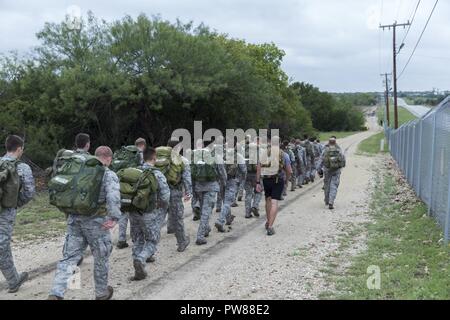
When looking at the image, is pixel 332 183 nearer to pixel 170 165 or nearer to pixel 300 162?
pixel 300 162

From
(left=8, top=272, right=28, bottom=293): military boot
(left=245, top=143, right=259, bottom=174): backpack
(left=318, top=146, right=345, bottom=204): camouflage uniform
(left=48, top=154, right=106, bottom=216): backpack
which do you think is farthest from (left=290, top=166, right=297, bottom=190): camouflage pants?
(left=48, top=154, right=106, bottom=216): backpack

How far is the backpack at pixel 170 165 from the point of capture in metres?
8.92

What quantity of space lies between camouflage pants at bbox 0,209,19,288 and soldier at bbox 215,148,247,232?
4.63m

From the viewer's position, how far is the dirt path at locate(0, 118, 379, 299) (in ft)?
22.0

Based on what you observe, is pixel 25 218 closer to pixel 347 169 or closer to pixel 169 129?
pixel 169 129

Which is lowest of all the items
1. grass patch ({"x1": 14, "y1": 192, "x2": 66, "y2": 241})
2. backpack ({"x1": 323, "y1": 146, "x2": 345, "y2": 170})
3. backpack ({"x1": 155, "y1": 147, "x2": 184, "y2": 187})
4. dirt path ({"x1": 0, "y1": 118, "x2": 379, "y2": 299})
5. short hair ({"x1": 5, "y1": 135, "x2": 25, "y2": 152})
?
grass patch ({"x1": 14, "y1": 192, "x2": 66, "y2": 241})

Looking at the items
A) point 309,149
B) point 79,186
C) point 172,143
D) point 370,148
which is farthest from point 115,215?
point 370,148

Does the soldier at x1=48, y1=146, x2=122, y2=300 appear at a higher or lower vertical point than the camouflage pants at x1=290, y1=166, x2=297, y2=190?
higher

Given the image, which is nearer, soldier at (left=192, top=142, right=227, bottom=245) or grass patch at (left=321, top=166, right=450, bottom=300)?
grass patch at (left=321, top=166, right=450, bottom=300)

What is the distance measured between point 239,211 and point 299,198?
335 cm

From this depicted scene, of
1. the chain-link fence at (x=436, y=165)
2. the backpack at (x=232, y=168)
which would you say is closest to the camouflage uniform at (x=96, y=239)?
the backpack at (x=232, y=168)

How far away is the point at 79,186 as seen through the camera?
5953 millimetres

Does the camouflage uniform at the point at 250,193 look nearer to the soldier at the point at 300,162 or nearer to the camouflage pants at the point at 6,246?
the soldier at the point at 300,162

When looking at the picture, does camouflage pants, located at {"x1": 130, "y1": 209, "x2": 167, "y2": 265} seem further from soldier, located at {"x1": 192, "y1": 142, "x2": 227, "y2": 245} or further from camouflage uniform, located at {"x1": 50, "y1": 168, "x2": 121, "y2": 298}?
soldier, located at {"x1": 192, "y1": 142, "x2": 227, "y2": 245}
